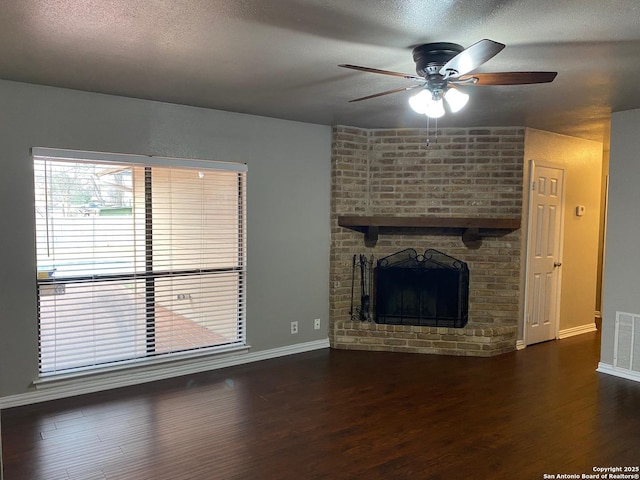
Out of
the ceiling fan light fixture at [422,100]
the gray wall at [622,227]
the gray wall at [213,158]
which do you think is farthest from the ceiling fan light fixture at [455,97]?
the gray wall at [622,227]

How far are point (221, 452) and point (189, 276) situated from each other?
1.76m

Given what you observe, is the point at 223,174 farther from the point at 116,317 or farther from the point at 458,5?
the point at 458,5

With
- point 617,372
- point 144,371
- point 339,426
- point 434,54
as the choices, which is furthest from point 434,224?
point 144,371

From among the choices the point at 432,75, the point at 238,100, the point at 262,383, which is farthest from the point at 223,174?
the point at 432,75

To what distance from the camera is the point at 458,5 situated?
6.59ft

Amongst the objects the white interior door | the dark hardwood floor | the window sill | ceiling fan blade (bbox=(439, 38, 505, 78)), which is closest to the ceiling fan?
ceiling fan blade (bbox=(439, 38, 505, 78))

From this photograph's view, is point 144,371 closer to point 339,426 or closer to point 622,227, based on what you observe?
point 339,426

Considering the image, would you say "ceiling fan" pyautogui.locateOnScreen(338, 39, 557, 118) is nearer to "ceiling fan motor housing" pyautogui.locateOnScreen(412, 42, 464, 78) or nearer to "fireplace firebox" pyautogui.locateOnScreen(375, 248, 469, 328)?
"ceiling fan motor housing" pyautogui.locateOnScreen(412, 42, 464, 78)

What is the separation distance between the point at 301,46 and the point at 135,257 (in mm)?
2298

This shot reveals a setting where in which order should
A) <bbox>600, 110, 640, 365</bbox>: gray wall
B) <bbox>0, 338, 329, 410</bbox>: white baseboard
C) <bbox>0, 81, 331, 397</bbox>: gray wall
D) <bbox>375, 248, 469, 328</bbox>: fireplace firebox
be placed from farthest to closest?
1. <bbox>375, 248, 469, 328</bbox>: fireplace firebox
2. <bbox>600, 110, 640, 365</bbox>: gray wall
3. <bbox>0, 338, 329, 410</bbox>: white baseboard
4. <bbox>0, 81, 331, 397</bbox>: gray wall

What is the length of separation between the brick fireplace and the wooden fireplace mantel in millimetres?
13

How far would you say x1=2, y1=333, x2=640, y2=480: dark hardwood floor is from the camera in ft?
8.70

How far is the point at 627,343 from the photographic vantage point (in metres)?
4.11

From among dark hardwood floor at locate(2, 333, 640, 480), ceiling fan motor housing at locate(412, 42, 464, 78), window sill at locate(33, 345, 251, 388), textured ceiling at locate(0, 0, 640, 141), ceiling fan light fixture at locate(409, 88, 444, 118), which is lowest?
dark hardwood floor at locate(2, 333, 640, 480)
